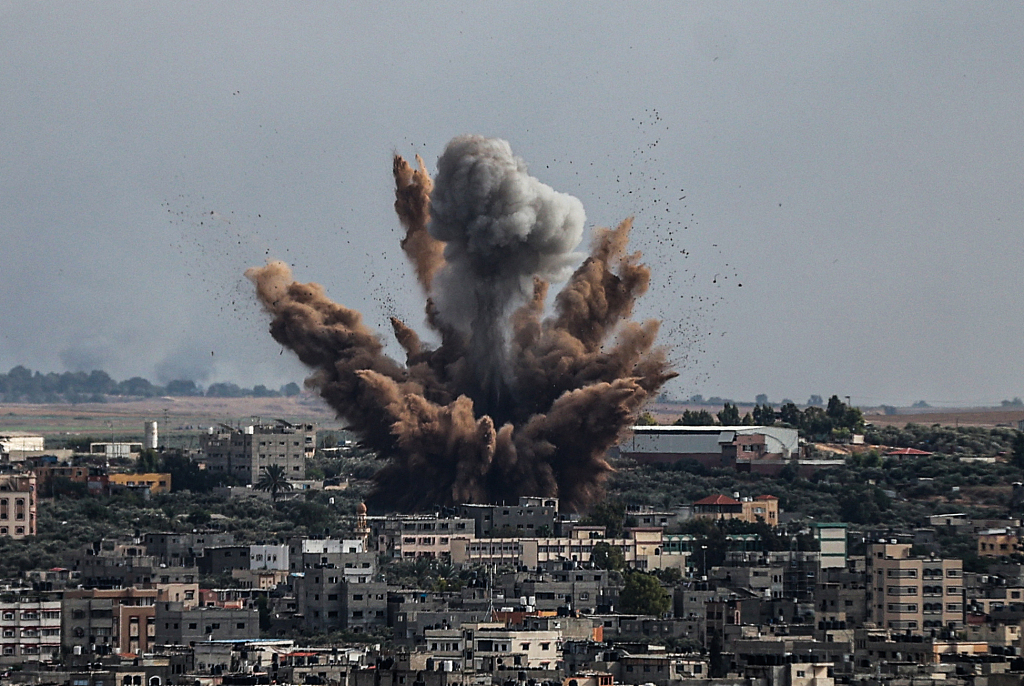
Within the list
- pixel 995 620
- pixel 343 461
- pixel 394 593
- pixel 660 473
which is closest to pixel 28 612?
pixel 394 593

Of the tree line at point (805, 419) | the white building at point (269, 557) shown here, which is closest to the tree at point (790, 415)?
the tree line at point (805, 419)

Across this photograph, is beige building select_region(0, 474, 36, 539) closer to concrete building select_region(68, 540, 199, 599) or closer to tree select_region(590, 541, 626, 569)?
concrete building select_region(68, 540, 199, 599)

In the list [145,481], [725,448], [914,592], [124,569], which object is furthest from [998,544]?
[145,481]

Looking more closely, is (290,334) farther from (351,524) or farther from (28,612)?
(28,612)

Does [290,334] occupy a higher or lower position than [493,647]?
higher

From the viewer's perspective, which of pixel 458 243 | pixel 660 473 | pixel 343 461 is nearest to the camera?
pixel 458 243

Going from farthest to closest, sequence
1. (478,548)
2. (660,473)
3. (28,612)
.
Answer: (660,473) → (478,548) → (28,612)

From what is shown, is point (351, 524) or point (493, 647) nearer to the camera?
point (493, 647)

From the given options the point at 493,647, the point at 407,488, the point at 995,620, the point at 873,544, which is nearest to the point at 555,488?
the point at 407,488

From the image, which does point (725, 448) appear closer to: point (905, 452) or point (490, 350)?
point (905, 452)
